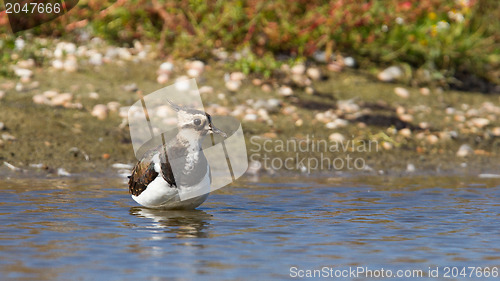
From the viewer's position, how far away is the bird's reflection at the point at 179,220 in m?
6.75

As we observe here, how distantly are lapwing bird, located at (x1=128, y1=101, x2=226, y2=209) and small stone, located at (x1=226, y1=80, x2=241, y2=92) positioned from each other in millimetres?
4563

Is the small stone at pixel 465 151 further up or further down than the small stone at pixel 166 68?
further down

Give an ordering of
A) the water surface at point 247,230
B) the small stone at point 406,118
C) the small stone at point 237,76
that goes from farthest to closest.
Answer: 1. the small stone at point 237,76
2. the small stone at point 406,118
3. the water surface at point 247,230

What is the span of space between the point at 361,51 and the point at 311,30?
1.24m

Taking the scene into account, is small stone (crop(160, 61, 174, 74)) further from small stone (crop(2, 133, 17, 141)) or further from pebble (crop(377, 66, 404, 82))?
pebble (crop(377, 66, 404, 82))

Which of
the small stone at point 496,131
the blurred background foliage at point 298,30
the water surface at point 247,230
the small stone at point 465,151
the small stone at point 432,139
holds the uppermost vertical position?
the blurred background foliage at point 298,30

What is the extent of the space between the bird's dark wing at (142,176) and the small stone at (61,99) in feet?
12.3

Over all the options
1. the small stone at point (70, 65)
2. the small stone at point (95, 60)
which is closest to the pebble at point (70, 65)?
the small stone at point (70, 65)

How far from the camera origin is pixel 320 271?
5488 mm

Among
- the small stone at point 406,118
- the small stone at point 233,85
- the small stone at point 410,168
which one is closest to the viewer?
the small stone at point 410,168

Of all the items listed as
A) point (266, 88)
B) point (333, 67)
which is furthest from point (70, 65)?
point (333, 67)

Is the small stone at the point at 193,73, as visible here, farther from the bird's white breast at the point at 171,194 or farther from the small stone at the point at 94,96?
the bird's white breast at the point at 171,194

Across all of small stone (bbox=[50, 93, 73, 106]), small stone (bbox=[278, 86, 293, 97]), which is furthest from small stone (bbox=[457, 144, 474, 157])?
small stone (bbox=[50, 93, 73, 106])

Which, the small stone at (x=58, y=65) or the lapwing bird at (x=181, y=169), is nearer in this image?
the lapwing bird at (x=181, y=169)
